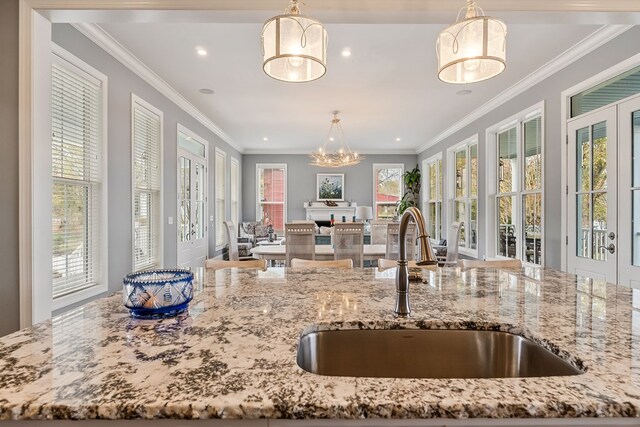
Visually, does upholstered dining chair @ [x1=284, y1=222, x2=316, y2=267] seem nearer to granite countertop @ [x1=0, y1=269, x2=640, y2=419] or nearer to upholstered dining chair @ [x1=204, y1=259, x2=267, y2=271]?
upholstered dining chair @ [x1=204, y1=259, x2=267, y2=271]

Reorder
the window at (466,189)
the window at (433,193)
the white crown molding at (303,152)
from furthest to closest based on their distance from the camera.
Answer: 1. the white crown molding at (303,152)
2. the window at (433,193)
3. the window at (466,189)

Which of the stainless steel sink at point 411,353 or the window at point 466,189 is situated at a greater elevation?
the window at point 466,189

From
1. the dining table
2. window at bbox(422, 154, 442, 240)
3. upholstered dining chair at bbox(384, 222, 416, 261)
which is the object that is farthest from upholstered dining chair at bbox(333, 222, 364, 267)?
A: window at bbox(422, 154, 442, 240)

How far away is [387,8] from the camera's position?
211cm

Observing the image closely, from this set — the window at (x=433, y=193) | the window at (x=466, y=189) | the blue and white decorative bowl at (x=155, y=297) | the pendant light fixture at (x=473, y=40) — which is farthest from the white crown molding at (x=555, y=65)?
the blue and white decorative bowl at (x=155, y=297)

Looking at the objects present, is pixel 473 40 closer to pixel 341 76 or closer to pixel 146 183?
pixel 341 76

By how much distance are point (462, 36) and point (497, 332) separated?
1392 millimetres

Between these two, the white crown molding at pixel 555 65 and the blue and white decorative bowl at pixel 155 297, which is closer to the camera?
the blue and white decorative bowl at pixel 155 297

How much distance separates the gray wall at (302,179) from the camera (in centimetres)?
885

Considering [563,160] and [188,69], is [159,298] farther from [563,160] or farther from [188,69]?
[563,160]

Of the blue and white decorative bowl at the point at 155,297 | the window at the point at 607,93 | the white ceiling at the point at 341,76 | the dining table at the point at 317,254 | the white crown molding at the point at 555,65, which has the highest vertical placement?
the white ceiling at the point at 341,76

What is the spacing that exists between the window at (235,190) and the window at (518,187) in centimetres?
544

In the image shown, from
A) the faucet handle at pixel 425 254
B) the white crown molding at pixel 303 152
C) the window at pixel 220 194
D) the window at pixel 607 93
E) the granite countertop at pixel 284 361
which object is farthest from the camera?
the white crown molding at pixel 303 152

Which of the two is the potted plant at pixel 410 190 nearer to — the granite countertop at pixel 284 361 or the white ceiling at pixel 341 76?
the white ceiling at pixel 341 76
